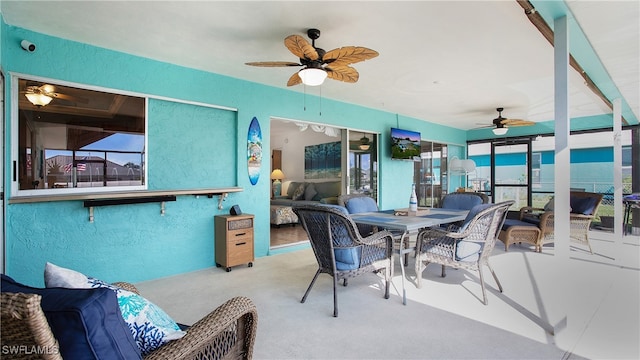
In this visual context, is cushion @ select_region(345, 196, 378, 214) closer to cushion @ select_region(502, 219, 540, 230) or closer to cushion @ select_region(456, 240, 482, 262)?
cushion @ select_region(456, 240, 482, 262)

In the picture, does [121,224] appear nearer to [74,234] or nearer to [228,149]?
[74,234]

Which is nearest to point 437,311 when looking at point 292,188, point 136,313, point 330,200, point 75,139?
point 136,313

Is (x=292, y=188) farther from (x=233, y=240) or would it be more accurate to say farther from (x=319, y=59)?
(x=319, y=59)

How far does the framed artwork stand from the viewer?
757cm

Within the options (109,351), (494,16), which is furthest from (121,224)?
(494,16)

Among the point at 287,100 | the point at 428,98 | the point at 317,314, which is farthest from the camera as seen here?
the point at 428,98

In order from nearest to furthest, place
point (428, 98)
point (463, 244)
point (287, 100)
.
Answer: point (463, 244) < point (287, 100) < point (428, 98)

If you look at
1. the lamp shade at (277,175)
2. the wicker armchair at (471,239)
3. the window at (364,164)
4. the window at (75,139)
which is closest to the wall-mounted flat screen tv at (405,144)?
the window at (364,164)

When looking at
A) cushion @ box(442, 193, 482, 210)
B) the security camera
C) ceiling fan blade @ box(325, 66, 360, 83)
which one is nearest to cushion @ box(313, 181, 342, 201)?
cushion @ box(442, 193, 482, 210)

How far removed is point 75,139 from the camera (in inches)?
124

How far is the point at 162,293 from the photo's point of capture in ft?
10.0

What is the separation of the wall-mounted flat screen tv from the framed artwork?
144 cm

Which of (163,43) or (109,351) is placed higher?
(163,43)

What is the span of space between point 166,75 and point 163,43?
561 mm
